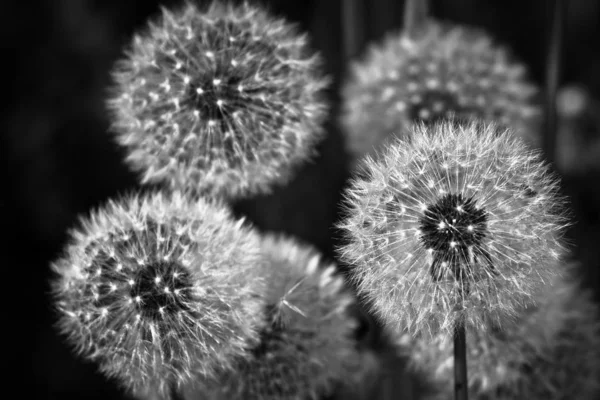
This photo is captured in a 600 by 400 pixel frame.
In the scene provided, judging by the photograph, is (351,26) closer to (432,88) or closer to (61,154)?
(432,88)

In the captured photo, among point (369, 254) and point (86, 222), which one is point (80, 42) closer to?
point (86, 222)

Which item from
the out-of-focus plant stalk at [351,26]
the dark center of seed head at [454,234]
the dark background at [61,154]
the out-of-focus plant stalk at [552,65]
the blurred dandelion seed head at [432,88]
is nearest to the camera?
the dark center of seed head at [454,234]

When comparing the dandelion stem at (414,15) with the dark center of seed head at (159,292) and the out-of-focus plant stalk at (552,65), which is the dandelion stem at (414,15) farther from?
the dark center of seed head at (159,292)

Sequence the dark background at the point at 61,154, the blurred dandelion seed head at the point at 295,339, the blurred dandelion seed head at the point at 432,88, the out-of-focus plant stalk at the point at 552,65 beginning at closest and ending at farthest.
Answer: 1. the blurred dandelion seed head at the point at 295,339
2. the out-of-focus plant stalk at the point at 552,65
3. the blurred dandelion seed head at the point at 432,88
4. the dark background at the point at 61,154

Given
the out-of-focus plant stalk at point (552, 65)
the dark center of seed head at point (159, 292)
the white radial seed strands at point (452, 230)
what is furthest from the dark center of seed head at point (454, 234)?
the out-of-focus plant stalk at point (552, 65)

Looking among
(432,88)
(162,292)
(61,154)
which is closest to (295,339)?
(162,292)

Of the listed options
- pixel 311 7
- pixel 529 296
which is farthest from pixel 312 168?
pixel 529 296

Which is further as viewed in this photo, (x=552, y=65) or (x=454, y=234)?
(x=552, y=65)
